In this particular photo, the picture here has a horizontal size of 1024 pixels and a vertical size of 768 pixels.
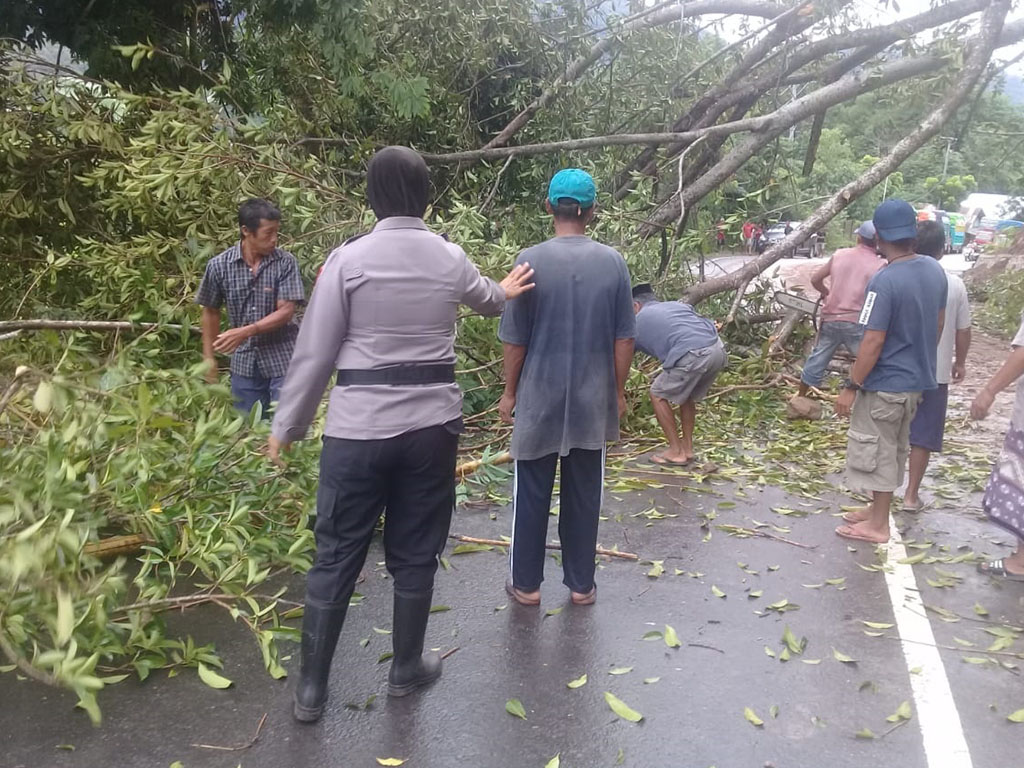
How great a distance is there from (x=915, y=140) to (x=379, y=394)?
712cm

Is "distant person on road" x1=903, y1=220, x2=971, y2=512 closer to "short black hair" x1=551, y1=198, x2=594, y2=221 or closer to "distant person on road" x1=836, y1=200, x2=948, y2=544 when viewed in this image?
"distant person on road" x1=836, y1=200, x2=948, y2=544

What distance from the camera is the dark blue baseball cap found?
4.52m

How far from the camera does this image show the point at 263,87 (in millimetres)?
7672

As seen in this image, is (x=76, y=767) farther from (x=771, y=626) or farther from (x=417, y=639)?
(x=771, y=626)

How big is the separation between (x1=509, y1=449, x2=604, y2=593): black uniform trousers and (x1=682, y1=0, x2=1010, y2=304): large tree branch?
4460 mm

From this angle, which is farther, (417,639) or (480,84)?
(480,84)

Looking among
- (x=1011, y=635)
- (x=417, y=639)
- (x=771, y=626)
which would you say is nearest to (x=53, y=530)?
(x=417, y=639)

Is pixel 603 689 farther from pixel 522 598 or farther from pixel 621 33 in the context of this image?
pixel 621 33

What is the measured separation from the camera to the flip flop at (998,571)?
4336 millimetres

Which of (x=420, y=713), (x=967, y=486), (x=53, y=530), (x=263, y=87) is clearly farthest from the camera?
(x=263, y=87)

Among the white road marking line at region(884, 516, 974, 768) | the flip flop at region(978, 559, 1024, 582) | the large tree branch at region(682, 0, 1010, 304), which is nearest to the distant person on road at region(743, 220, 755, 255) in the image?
the large tree branch at region(682, 0, 1010, 304)

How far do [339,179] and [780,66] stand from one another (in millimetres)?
4806

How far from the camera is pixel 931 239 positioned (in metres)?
5.22

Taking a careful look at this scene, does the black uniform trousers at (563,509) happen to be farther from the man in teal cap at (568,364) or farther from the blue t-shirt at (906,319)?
the blue t-shirt at (906,319)
